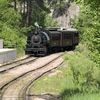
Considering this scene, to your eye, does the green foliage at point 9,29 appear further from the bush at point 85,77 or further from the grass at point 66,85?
the bush at point 85,77

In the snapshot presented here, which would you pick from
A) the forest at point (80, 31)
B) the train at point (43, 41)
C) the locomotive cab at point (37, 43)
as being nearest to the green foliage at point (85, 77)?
the forest at point (80, 31)

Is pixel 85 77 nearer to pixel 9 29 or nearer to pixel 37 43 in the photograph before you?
pixel 37 43

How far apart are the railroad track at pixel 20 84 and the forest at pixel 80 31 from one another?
2130 mm

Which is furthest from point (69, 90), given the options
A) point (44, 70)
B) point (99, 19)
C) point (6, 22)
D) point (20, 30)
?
point (20, 30)

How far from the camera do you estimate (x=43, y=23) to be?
74062 mm

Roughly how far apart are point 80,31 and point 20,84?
28.6 m

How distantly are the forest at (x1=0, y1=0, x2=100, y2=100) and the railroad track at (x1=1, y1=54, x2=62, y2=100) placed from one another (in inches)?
83.9

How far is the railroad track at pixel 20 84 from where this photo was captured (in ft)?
61.2

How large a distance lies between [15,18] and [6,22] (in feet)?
6.46

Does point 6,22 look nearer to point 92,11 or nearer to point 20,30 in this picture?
point 20,30

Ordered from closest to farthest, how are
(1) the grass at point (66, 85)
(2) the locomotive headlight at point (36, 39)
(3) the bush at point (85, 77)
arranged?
1. (1) the grass at point (66, 85)
2. (3) the bush at point (85, 77)
3. (2) the locomotive headlight at point (36, 39)

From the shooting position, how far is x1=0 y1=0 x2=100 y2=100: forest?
651 inches

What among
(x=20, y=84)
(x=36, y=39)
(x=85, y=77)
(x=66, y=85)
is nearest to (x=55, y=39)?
(x=36, y=39)

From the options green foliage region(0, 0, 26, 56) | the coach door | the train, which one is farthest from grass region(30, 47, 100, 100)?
the coach door
